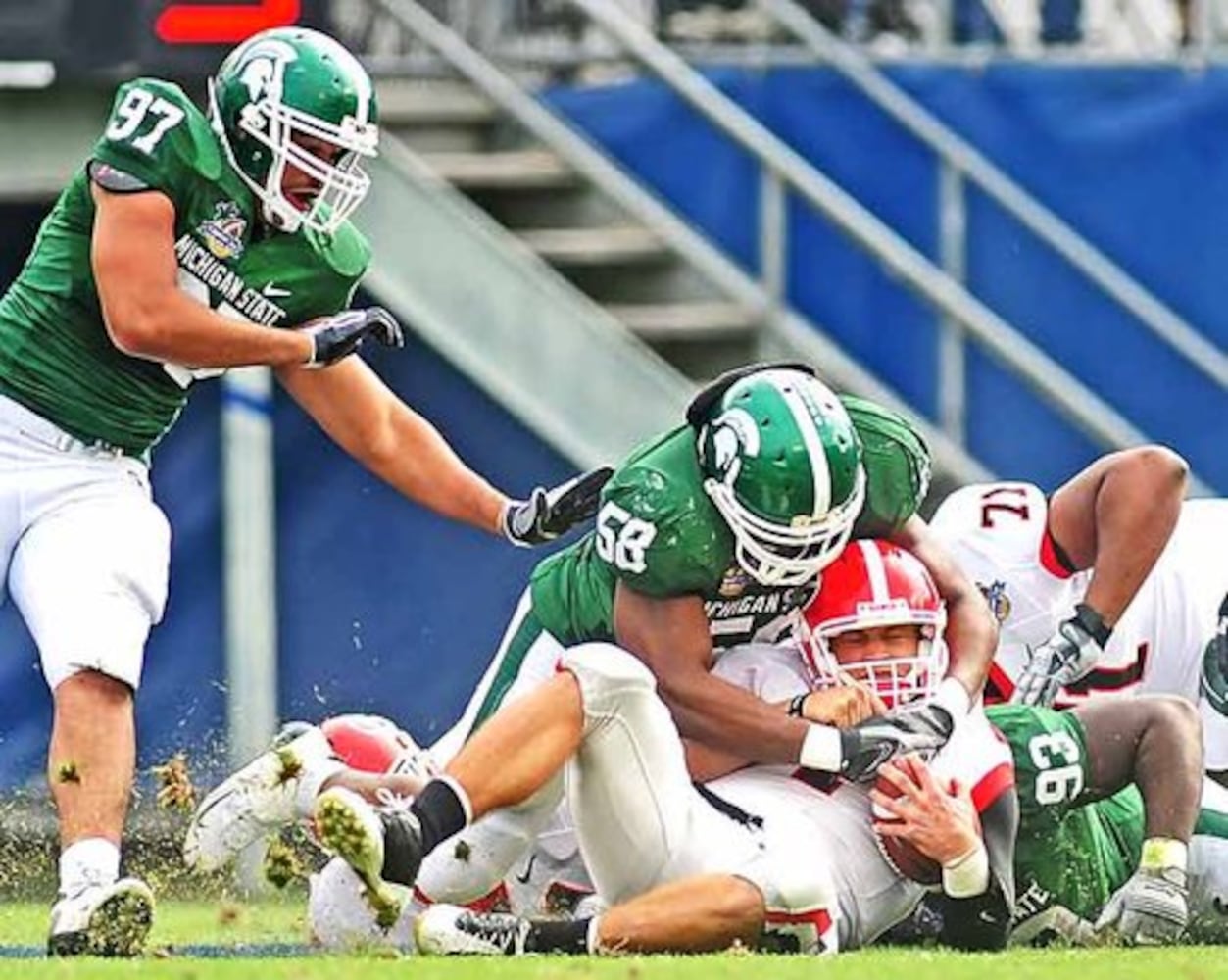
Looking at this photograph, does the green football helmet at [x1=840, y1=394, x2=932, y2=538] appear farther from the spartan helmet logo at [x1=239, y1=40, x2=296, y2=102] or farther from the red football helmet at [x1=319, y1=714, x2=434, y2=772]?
the spartan helmet logo at [x1=239, y1=40, x2=296, y2=102]

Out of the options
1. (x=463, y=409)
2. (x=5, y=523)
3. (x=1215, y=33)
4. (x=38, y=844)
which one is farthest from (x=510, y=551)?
(x=5, y=523)

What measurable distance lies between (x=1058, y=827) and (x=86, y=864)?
6.48ft

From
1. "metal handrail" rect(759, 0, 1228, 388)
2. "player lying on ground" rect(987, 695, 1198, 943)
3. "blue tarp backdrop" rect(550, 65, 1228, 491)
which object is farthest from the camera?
"blue tarp backdrop" rect(550, 65, 1228, 491)

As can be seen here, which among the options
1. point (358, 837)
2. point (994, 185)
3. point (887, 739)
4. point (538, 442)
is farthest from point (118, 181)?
point (994, 185)

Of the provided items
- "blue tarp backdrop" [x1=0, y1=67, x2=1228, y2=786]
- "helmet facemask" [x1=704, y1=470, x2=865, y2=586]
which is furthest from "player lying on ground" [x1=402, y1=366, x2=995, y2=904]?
"blue tarp backdrop" [x1=0, y1=67, x2=1228, y2=786]

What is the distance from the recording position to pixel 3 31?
11352mm

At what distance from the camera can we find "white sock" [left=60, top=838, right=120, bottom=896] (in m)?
7.82

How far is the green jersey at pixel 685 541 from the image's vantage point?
8195mm

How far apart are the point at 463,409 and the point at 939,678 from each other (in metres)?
4.14

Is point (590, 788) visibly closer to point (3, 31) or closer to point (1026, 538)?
point (1026, 538)

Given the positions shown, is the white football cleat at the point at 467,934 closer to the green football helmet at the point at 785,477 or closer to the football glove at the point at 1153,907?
the green football helmet at the point at 785,477

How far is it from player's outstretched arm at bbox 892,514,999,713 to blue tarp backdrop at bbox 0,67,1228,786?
3.65 metres

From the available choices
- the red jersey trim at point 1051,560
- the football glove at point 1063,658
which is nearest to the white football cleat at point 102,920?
the football glove at point 1063,658

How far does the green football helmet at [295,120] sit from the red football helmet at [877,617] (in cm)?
131
